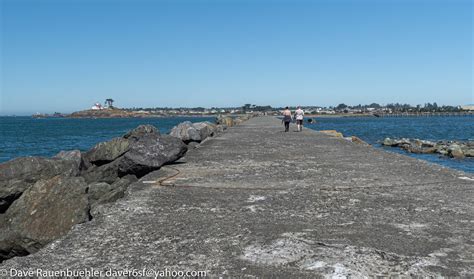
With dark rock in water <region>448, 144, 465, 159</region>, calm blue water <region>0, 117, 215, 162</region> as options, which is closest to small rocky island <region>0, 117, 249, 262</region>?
dark rock in water <region>448, 144, 465, 159</region>

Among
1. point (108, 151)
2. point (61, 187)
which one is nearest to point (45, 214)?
point (61, 187)

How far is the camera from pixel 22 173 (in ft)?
21.7

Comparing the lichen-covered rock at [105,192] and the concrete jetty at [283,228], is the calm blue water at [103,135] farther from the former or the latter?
the lichen-covered rock at [105,192]

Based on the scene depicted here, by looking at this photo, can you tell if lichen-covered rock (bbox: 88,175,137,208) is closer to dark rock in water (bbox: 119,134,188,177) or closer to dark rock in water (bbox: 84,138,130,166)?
dark rock in water (bbox: 119,134,188,177)

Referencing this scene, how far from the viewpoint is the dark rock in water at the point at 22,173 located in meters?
6.01

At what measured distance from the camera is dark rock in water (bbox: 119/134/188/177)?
750cm

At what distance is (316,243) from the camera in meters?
3.53

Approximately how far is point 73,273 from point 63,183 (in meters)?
1.84

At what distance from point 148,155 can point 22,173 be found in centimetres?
188

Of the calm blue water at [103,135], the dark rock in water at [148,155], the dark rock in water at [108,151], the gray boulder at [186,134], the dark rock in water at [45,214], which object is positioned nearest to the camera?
the dark rock in water at [45,214]

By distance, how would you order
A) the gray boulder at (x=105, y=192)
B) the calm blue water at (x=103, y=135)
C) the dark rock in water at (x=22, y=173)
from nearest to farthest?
1. the gray boulder at (x=105, y=192)
2. the dark rock in water at (x=22, y=173)
3. the calm blue water at (x=103, y=135)

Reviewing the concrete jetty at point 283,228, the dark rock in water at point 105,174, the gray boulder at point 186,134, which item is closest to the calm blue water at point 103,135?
→ the gray boulder at point 186,134

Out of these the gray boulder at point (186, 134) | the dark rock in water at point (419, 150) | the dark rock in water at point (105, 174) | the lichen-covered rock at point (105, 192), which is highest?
the gray boulder at point (186, 134)

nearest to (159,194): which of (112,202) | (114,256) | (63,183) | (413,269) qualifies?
(112,202)
